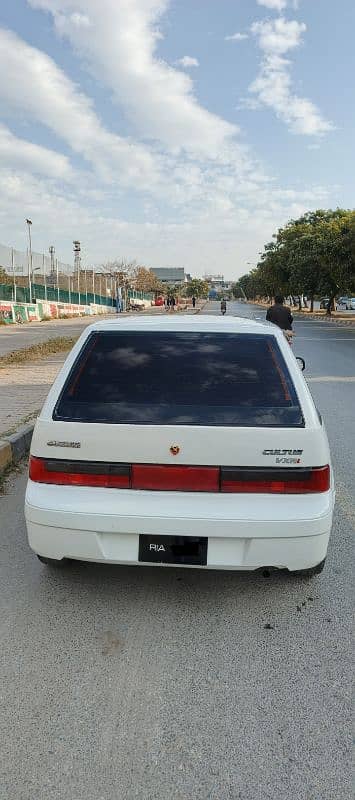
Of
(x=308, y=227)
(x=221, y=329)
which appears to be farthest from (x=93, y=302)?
(x=221, y=329)

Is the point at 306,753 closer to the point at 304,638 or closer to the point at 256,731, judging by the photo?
the point at 256,731

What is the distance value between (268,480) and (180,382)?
0.70 m

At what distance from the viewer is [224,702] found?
8.00ft

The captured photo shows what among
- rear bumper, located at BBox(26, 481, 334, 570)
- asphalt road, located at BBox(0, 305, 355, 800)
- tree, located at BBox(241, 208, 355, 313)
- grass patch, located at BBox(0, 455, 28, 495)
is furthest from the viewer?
tree, located at BBox(241, 208, 355, 313)

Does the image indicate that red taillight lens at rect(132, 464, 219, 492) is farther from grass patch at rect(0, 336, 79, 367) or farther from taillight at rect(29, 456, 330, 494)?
grass patch at rect(0, 336, 79, 367)

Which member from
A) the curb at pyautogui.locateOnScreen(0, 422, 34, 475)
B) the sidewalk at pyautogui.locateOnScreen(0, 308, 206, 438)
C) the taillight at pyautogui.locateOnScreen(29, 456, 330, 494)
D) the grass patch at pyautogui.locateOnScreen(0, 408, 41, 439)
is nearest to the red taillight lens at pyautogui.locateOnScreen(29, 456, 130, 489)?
the taillight at pyautogui.locateOnScreen(29, 456, 330, 494)

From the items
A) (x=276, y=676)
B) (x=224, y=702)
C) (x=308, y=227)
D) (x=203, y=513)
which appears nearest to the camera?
(x=224, y=702)

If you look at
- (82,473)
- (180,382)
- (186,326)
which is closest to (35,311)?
(186,326)

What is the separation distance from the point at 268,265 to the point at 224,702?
62.8 m

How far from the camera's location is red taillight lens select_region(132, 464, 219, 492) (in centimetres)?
285

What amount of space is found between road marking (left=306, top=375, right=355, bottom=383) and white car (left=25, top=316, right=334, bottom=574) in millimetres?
8945

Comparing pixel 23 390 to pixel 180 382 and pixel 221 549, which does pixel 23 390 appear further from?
pixel 221 549

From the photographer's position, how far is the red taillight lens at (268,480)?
285 cm

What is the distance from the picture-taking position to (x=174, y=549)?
2889mm
